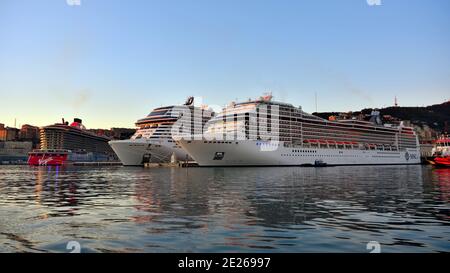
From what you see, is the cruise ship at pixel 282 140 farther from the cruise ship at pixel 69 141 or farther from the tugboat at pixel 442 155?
the cruise ship at pixel 69 141

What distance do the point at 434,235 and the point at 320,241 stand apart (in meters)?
4.00

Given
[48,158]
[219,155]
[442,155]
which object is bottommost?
[442,155]

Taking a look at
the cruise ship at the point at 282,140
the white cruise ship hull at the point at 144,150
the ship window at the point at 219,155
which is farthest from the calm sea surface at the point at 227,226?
the white cruise ship hull at the point at 144,150

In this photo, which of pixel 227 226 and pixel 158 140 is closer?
pixel 227 226

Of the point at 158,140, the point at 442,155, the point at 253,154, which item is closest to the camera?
the point at 253,154

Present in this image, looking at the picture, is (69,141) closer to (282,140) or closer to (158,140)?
(158,140)

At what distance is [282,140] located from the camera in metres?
85.8

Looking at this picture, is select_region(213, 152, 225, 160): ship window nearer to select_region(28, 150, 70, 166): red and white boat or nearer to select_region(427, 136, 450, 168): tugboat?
select_region(427, 136, 450, 168): tugboat

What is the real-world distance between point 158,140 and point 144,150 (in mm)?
4839

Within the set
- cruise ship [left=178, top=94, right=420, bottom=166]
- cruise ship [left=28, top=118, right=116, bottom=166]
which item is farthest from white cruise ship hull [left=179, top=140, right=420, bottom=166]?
cruise ship [left=28, top=118, right=116, bottom=166]

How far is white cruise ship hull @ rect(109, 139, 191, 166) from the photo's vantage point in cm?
10075

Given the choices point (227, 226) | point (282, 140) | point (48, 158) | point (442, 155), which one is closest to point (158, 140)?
point (282, 140)

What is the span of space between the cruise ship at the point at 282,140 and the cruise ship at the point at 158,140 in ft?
61.6
